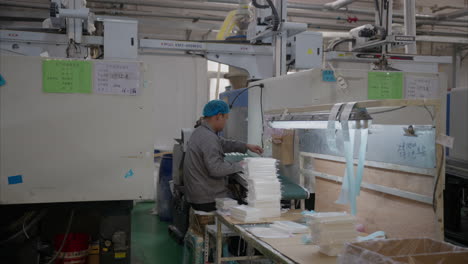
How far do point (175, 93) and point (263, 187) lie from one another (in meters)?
5.03

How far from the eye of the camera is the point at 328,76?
9.08ft

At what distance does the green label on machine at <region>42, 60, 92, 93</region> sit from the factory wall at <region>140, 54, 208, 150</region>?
4.78m

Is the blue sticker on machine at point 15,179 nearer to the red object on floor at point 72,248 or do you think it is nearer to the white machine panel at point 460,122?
the red object on floor at point 72,248

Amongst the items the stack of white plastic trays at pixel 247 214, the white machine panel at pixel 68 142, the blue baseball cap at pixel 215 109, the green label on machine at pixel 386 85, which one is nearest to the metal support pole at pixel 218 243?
the stack of white plastic trays at pixel 247 214

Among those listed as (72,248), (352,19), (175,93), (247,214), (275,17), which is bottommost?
(72,248)

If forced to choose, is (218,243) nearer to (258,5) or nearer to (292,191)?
(292,191)

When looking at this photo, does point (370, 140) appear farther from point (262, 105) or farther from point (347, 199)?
point (262, 105)

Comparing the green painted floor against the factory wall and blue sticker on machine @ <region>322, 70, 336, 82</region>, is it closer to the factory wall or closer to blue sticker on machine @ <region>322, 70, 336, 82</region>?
the factory wall

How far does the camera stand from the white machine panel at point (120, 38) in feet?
11.2

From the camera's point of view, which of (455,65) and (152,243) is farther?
(455,65)

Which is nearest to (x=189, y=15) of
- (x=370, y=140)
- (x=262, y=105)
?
(x=262, y=105)

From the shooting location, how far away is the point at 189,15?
260 inches

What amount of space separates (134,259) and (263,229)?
92.4 inches

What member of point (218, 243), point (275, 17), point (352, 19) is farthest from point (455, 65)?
point (218, 243)
